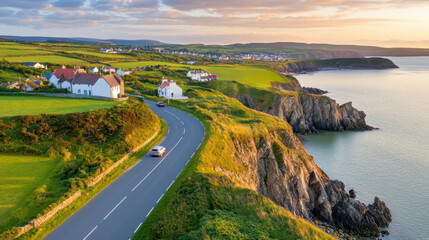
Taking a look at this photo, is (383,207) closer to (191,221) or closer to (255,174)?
(255,174)

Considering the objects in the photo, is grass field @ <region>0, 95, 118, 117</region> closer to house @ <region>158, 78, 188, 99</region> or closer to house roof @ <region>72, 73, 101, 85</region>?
house roof @ <region>72, 73, 101, 85</region>

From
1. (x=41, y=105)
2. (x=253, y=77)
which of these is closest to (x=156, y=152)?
(x=41, y=105)

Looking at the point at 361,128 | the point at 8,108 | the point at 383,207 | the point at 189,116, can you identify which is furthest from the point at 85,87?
the point at 361,128

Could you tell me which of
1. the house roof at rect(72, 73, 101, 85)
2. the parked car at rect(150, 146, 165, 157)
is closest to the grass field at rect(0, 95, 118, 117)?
the house roof at rect(72, 73, 101, 85)

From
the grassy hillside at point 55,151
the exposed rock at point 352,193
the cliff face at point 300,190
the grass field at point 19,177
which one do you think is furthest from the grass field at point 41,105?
the exposed rock at point 352,193

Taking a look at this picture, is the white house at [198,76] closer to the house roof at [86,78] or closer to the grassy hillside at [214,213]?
the house roof at [86,78]
